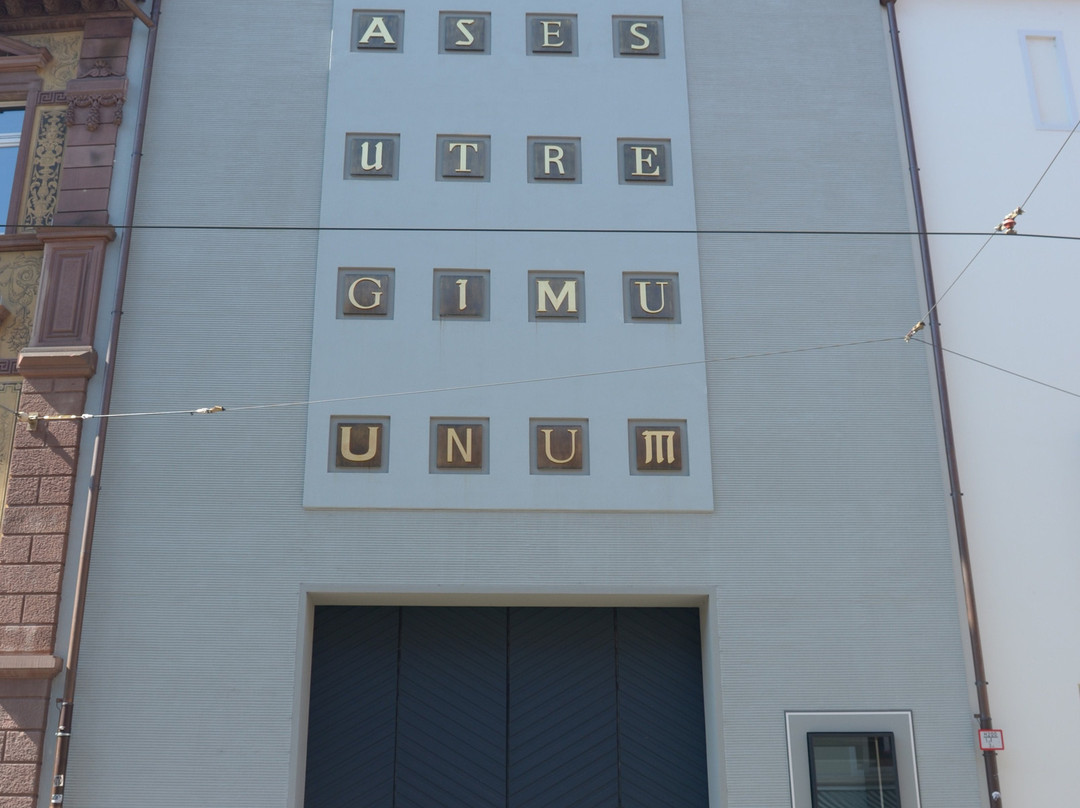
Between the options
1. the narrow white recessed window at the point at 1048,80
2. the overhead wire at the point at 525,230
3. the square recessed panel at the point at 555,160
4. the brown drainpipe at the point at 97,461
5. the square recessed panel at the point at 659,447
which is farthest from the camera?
the narrow white recessed window at the point at 1048,80

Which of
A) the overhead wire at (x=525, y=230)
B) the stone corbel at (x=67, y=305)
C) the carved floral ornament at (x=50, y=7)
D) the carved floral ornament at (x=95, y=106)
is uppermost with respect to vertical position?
the carved floral ornament at (x=50, y=7)

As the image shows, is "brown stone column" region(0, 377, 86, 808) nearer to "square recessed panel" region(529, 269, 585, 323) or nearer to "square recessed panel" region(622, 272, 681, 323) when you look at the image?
"square recessed panel" region(529, 269, 585, 323)

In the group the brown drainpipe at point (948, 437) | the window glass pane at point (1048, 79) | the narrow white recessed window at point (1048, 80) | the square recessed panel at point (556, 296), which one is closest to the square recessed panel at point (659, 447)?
the square recessed panel at point (556, 296)

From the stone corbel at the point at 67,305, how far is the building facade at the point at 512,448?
47cm

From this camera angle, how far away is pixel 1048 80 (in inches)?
529

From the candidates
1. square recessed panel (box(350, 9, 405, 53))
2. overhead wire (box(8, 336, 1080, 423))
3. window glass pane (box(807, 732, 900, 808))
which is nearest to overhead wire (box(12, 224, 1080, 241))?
overhead wire (box(8, 336, 1080, 423))

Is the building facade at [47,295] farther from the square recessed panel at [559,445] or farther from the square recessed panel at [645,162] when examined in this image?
the square recessed panel at [645,162]

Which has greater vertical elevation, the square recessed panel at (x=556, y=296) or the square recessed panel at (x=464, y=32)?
the square recessed panel at (x=464, y=32)

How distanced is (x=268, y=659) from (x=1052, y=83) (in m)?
11.5

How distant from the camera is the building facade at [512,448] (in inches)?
420

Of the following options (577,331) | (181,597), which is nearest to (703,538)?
(577,331)

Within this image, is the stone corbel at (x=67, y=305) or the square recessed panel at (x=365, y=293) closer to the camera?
the stone corbel at (x=67, y=305)

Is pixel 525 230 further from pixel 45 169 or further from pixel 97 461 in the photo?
pixel 45 169

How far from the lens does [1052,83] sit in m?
13.4
